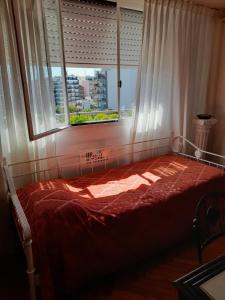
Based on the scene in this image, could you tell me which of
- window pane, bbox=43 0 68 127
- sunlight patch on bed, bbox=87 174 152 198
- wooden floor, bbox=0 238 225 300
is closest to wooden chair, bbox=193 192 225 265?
wooden floor, bbox=0 238 225 300

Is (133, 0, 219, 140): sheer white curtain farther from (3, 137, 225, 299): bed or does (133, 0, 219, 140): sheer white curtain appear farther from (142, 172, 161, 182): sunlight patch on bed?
(3, 137, 225, 299): bed

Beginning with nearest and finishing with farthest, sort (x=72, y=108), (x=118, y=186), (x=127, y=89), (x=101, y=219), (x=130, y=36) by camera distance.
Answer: (x=101, y=219) → (x=118, y=186) → (x=72, y=108) → (x=130, y=36) → (x=127, y=89)

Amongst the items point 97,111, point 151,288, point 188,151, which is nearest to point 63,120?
point 97,111

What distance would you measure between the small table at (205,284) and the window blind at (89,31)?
1.91 meters

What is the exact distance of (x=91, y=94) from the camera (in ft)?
7.80

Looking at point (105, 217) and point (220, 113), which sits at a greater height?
point (220, 113)

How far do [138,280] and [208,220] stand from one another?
0.81 meters

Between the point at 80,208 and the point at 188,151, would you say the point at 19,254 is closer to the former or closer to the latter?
the point at 80,208

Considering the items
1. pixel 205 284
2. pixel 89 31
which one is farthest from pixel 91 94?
pixel 205 284

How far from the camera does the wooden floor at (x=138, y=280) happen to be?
1.58 metres

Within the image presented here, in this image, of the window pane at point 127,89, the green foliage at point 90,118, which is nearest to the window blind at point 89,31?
the window pane at point 127,89

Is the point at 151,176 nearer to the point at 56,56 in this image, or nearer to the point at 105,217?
the point at 105,217

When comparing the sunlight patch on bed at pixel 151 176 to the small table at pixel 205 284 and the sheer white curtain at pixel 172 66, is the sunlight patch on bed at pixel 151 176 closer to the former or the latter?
the sheer white curtain at pixel 172 66

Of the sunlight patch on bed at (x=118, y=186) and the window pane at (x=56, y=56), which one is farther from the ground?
the window pane at (x=56, y=56)
